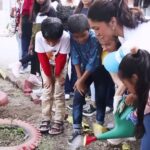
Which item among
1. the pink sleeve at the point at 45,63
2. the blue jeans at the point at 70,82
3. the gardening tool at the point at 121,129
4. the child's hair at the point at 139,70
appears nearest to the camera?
the child's hair at the point at 139,70

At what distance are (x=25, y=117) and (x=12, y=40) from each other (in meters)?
5.48

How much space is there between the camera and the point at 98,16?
2336mm

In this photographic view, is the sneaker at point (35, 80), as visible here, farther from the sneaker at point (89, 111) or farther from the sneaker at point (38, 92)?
the sneaker at point (89, 111)

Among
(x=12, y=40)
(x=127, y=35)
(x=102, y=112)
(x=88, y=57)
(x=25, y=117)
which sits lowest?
(x=12, y=40)

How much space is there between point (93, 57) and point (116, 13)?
3.12 ft

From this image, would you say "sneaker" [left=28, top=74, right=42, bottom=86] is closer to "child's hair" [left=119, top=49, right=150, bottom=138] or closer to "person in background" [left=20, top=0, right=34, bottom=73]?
"person in background" [left=20, top=0, right=34, bottom=73]

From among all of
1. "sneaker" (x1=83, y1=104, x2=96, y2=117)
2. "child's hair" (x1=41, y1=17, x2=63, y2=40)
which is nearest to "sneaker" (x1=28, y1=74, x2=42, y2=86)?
"sneaker" (x1=83, y1=104, x2=96, y2=117)

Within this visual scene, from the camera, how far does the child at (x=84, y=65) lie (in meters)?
3.13

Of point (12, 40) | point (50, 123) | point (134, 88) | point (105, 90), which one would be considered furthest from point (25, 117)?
point (12, 40)

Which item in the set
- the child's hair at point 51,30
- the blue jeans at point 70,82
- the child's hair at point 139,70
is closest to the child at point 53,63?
the child's hair at point 51,30

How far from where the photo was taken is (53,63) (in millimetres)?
3510

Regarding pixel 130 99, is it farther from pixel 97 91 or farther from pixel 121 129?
pixel 97 91

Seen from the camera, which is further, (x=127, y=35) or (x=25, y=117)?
(x=25, y=117)

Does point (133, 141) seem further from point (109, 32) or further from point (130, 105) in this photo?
point (109, 32)
